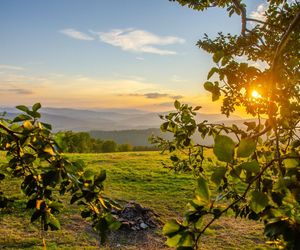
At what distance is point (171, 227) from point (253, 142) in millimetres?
452

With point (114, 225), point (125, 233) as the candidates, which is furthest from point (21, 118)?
point (125, 233)

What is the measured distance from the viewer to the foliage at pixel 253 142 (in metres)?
1.18

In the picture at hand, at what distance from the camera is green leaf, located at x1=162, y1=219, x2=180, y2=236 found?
128 centimetres

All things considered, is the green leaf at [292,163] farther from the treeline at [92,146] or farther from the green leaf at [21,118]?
the treeline at [92,146]

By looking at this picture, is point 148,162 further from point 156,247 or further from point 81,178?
point 81,178

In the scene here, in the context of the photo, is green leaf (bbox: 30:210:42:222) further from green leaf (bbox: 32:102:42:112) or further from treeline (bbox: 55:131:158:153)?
treeline (bbox: 55:131:158:153)

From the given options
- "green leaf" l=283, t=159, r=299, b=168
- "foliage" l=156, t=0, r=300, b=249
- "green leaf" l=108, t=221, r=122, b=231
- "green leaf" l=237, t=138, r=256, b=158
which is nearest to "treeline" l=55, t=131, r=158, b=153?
"foliage" l=156, t=0, r=300, b=249

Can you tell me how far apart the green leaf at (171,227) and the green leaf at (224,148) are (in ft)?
1.26

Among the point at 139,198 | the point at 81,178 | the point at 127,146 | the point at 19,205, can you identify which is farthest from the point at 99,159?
the point at 127,146

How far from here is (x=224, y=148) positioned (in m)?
1.04

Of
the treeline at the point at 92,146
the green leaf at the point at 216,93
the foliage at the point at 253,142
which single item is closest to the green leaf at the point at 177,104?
the foliage at the point at 253,142

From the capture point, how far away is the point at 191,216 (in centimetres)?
137

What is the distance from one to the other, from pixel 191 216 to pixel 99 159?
89.7ft

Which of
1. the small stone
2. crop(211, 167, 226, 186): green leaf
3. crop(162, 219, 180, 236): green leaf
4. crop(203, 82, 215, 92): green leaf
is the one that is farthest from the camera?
the small stone
